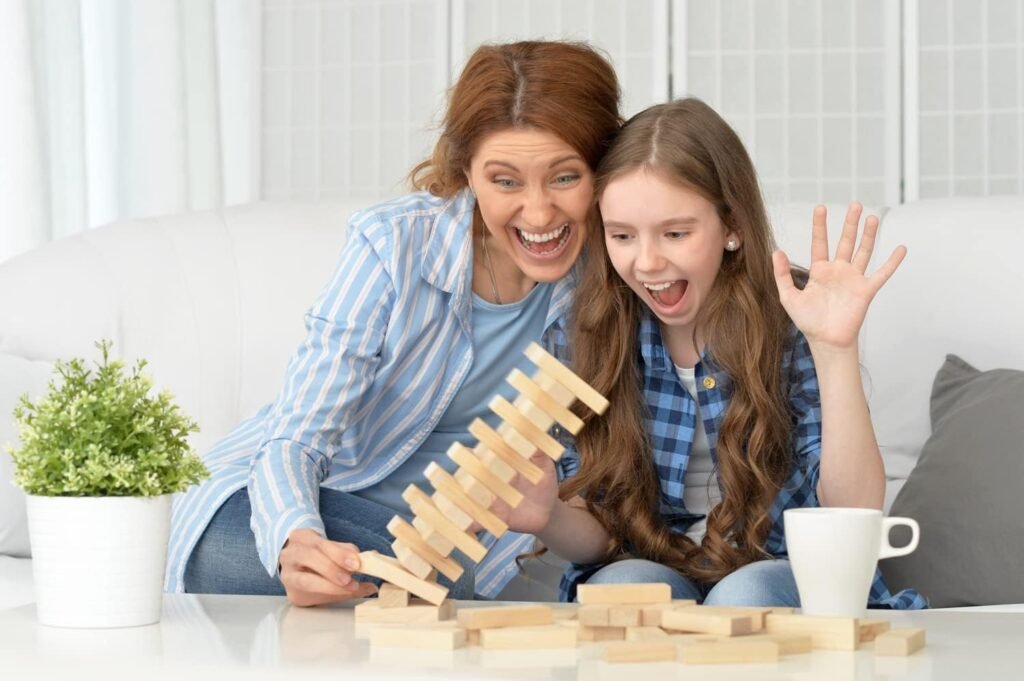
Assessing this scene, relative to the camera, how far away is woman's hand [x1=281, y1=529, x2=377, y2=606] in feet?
4.37

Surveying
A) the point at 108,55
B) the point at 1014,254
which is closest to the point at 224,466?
the point at 1014,254

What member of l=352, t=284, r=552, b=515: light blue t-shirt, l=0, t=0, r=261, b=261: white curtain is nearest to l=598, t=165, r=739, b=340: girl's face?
l=352, t=284, r=552, b=515: light blue t-shirt

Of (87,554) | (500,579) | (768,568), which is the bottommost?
(500,579)

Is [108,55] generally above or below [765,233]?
above

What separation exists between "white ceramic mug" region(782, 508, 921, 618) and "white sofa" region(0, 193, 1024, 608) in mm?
911

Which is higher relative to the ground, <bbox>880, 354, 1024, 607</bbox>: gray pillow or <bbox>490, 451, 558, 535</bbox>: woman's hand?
<bbox>490, 451, 558, 535</bbox>: woman's hand

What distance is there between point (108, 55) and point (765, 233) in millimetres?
2204

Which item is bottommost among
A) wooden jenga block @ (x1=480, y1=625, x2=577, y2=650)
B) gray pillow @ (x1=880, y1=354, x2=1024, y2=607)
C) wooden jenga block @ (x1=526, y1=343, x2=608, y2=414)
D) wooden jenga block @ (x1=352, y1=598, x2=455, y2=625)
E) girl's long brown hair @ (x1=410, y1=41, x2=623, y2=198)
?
gray pillow @ (x1=880, y1=354, x2=1024, y2=607)

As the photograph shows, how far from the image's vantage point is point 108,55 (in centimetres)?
348

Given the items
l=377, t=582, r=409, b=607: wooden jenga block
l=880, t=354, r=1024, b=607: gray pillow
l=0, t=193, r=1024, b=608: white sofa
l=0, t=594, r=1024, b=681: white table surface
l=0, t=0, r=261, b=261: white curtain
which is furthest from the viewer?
l=0, t=0, r=261, b=261: white curtain

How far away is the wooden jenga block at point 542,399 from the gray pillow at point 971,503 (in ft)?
2.96

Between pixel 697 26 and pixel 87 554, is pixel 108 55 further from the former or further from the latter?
pixel 87 554

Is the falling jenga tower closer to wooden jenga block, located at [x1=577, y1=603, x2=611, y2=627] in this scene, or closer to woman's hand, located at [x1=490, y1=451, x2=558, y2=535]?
wooden jenga block, located at [x1=577, y1=603, x2=611, y2=627]

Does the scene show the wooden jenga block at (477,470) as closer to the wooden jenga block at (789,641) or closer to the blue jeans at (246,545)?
the wooden jenga block at (789,641)
